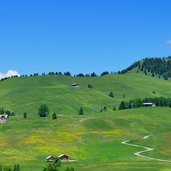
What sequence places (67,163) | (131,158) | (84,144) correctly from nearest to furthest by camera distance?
(67,163) → (131,158) → (84,144)

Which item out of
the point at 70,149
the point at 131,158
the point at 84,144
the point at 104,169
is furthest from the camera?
the point at 84,144

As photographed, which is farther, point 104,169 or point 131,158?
point 131,158

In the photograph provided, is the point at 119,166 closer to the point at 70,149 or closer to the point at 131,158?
the point at 131,158

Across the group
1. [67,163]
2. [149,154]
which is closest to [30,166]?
[67,163]

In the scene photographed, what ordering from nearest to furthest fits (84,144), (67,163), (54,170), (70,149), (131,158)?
1. (54,170)
2. (67,163)
3. (131,158)
4. (70,149)
5. (84,144)

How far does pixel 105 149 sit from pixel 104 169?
48.5m

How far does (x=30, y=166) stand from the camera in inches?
5507

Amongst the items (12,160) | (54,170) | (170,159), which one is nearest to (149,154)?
(170,159)

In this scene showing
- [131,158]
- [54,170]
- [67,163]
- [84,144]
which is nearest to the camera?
[54,170]

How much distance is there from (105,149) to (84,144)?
994 cm

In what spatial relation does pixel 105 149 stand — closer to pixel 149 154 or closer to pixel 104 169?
pixel 149 154

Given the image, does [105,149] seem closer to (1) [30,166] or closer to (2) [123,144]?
(2) [123,144]

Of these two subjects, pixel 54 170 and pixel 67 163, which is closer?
pixel 54 170

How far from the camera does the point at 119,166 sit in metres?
Answer: 140
